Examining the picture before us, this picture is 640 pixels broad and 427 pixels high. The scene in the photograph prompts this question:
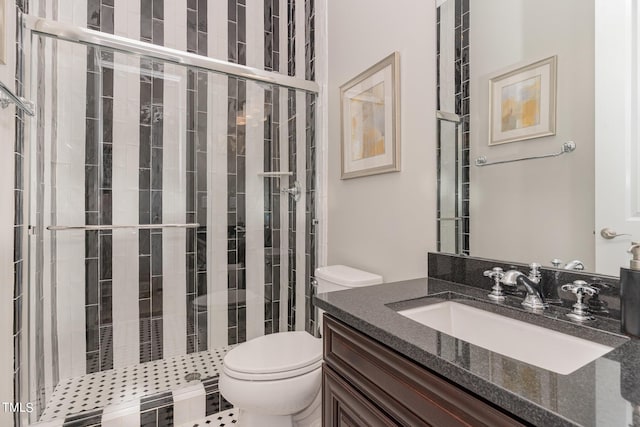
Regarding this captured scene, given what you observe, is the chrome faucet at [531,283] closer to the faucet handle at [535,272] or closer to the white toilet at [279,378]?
the faucet handle at [535,272]

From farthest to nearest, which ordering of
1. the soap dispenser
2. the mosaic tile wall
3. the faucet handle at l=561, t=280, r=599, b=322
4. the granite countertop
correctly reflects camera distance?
the mosaic tile wall → the faucet handle at l=561, t=280, r=599, b=322 → the soap dispenser → the granite countertop

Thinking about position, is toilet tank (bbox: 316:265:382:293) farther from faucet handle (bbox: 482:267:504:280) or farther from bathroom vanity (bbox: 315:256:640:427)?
faucet handle (bbox: 482:267:504:280)

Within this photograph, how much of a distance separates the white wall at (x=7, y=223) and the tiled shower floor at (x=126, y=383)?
316 millimetres

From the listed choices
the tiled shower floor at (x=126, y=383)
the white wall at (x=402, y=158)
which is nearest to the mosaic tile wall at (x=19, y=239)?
the tiled shower floor at (x=126, y=383)

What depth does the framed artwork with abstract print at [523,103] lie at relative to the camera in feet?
3.11

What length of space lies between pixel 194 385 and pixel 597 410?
71.4 inches

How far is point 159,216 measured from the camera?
2.03 meters

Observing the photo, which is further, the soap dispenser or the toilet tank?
the toilet tank

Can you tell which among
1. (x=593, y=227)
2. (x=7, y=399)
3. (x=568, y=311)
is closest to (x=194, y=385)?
(x=7, y=399)

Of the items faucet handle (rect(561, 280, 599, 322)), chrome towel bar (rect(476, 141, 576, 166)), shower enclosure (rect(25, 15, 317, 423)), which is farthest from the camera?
shower enclosure (rect(25, 15, 317, 423))

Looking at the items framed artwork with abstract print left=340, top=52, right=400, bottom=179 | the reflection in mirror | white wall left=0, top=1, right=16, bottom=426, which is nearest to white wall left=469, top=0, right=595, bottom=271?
the reflection in mirror

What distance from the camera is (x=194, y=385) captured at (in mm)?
1740

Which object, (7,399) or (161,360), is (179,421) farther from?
(7,399)

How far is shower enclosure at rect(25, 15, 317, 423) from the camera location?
1731 millimetres
